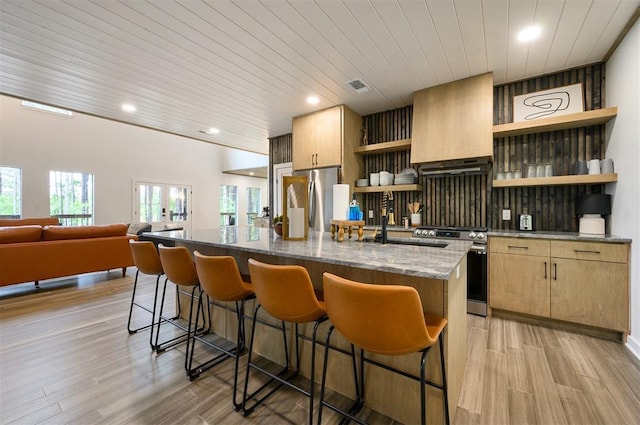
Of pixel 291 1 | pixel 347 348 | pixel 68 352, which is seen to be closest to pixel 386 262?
pixel 347 348

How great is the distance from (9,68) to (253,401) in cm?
409

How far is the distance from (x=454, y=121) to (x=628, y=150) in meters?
1.51

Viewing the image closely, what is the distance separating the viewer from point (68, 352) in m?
2.24

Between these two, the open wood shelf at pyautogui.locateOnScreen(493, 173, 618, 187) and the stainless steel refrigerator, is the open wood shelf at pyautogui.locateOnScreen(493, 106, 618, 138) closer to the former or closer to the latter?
the open wood shelf at pyautogui.locateOnScreen(493, 173, 618, 187)

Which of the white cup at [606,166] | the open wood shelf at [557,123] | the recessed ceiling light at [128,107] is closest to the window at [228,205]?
the recessed ceiling light at [128,107]

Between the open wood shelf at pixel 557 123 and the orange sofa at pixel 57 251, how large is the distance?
5782 millimetres

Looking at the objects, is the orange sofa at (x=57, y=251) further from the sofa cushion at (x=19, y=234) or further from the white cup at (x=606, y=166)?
the white cup at (x=606, y=166)

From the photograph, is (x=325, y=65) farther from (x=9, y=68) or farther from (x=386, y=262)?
(x=9, y=68)

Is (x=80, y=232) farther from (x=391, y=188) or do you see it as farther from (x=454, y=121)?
(x=454, y=121)

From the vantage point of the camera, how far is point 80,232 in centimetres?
415

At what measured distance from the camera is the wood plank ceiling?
2.09 metres

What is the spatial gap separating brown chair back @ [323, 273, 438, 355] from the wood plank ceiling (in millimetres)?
2104

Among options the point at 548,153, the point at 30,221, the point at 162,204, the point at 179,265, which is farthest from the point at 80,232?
the point at 548,153

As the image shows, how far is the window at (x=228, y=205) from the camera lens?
34.4ft
